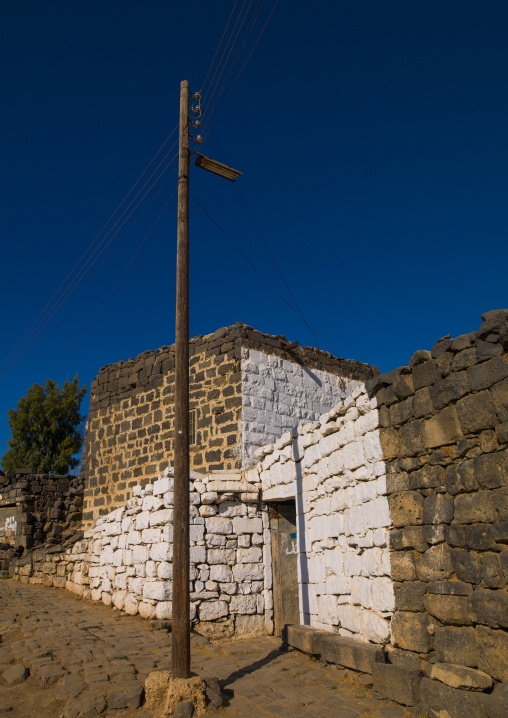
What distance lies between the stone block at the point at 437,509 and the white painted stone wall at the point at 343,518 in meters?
0.67

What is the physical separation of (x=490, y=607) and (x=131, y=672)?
13.8 ft

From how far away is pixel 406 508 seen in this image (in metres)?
5.92

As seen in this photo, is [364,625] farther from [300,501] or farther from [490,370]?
[490,370]

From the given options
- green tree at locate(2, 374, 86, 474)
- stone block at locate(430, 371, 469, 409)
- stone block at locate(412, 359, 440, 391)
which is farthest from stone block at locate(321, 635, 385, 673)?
green tree at locate(2, 374, 86, 474)

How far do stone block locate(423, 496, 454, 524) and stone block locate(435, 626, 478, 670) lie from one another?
3.29 feet

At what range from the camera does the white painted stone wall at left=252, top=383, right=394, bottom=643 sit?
6.35 metres

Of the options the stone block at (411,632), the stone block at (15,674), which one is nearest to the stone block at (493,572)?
Result: the stone block at (411,632)

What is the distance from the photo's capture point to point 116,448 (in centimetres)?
1296

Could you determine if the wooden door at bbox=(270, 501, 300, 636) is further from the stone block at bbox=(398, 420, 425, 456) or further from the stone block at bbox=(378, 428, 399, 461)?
the stone block at bbox=(398, 420, 425, 456)

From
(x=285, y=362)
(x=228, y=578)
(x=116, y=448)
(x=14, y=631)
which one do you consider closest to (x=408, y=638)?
(x=228, y=578)

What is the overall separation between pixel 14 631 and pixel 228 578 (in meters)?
3.43

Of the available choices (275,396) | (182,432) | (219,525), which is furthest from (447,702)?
(275,396)

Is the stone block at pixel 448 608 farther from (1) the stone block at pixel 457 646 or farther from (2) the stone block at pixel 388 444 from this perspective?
(2) the stone block at pixel 388 444

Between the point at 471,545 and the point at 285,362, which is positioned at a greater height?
the point at 285,362
